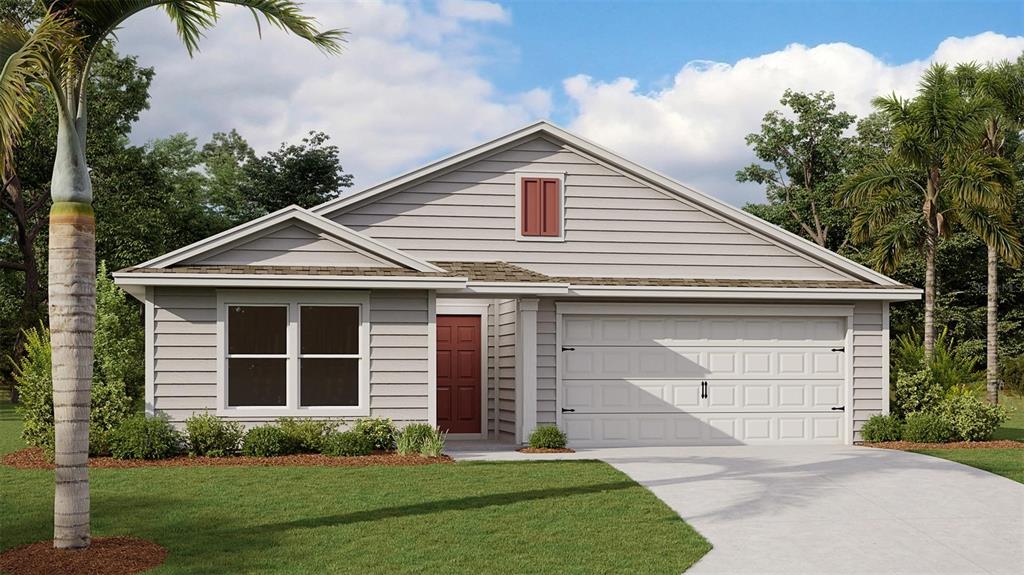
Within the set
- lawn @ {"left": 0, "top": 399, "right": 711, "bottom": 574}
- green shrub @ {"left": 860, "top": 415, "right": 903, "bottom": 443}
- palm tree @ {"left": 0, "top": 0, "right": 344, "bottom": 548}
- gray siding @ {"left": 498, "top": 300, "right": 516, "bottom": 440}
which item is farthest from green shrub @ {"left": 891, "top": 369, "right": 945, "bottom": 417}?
palm tree @ {"left": 0, "top": 0, "right": 344, "bottom": 548}

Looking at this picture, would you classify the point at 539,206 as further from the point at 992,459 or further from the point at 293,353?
the point at 992,459

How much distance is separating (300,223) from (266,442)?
3312mm

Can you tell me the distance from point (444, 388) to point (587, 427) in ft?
10.1

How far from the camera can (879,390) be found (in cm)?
1809

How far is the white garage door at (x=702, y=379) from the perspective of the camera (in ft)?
57.2

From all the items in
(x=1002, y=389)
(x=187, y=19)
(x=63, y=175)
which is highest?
(x=187, y=19)

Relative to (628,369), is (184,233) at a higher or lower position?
higher

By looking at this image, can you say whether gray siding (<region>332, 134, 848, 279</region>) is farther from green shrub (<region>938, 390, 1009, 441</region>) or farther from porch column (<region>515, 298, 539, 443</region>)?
green shrub (<region>938, 390, 1009, 441</region>)

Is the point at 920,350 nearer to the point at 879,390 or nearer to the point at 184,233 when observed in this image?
the point at 879,390

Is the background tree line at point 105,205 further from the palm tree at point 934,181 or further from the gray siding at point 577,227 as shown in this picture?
the palm tree at point 934,181

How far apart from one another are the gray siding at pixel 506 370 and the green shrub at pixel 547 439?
1.53 metres

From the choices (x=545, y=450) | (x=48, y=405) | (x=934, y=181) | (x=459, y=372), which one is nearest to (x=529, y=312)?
(x=545, y=450)

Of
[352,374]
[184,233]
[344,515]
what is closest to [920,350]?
[352,374]

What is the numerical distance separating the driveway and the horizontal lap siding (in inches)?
81.5
